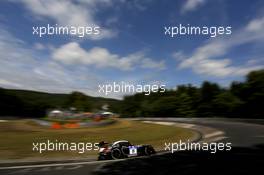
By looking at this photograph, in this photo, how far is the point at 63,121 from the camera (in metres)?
37.7

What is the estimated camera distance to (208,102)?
217ft

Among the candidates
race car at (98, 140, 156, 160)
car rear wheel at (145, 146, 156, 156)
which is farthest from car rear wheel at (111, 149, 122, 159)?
car rear wheel at (145, 146, 156, 156)

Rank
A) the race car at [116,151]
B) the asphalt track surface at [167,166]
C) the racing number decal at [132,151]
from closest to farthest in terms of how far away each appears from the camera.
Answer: the asphalt track surface at [167,166] → the race car at [116,151] → the racing number decal at [132,151]

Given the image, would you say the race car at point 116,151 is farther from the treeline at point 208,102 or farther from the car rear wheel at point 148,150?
the treeline at point 208,102

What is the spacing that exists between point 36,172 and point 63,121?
22674mm

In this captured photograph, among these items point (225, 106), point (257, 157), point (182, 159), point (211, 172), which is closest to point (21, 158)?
point (182, 159)

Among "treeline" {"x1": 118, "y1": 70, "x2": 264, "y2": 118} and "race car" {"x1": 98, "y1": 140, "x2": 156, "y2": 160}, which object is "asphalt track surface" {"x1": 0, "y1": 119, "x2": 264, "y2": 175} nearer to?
"race car" {"x1": 98, "y1": 140, "x2": 156, "y2": 160}

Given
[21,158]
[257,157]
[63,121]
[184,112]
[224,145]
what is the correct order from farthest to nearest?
[184,112] < [63,121] < [224,145] < [21,158] < [257,157]

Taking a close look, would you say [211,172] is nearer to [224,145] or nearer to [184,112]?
[224,145]

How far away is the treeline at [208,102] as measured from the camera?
2128 inches

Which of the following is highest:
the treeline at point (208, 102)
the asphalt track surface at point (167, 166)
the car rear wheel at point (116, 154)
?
the treeline at point (208, 102)

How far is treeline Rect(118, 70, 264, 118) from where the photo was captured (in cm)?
5406

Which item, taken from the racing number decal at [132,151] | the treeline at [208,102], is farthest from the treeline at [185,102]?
the racing number decal at [132,151]

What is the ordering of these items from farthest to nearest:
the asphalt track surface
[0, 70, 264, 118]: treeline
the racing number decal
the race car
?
[0, 70, 264, 118]: treeline < the racing number decal < the race car < the asphalt track surface
